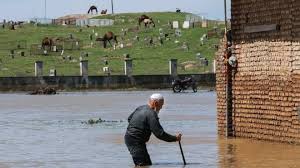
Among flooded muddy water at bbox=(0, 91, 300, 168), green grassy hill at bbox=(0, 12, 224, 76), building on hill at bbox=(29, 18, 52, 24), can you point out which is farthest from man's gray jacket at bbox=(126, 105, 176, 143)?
building on hill at bbox=(29, 18, 52, 24)

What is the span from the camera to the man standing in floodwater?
17.2 meters

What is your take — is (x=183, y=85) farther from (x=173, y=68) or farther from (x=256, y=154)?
(x=256, y=154)

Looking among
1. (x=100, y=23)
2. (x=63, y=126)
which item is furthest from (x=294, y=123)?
(x=100, y=23)

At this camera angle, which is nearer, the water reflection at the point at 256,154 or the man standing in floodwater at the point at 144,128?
the man standing in floodwater at the point at 144,128

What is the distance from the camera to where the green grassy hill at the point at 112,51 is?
75875mm

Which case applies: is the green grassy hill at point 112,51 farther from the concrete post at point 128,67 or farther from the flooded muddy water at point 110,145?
the flooded muddy water at point 110,145

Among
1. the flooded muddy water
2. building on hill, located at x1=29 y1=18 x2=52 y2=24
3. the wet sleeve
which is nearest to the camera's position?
the wet sleeve

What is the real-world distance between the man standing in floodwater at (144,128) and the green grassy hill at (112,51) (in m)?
55.5

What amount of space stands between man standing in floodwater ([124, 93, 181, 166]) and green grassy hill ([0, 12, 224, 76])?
2186 inches

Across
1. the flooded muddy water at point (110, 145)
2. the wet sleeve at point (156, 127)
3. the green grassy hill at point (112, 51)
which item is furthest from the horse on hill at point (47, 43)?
the wet sleeve at point (156, 127)

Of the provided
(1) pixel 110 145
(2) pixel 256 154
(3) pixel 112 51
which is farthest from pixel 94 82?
(2) pixel 256 154

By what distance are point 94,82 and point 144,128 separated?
50976 millimetres

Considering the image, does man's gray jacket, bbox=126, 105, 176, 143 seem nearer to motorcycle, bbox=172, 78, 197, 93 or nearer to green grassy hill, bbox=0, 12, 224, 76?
motorcycle, bbox=172, 78, 197, 93

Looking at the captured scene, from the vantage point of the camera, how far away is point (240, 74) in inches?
969
